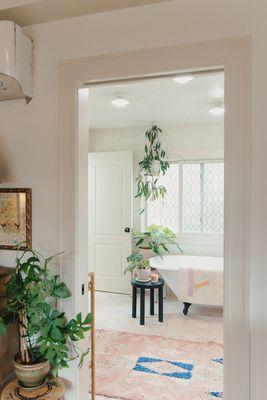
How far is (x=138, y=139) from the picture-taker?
4.88 metres

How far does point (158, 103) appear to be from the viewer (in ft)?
12.0

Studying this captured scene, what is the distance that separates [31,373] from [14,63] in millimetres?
1572

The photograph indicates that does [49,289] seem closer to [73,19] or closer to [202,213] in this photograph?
[73,19]

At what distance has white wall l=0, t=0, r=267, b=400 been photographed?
1448 millimetres

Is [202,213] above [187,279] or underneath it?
above

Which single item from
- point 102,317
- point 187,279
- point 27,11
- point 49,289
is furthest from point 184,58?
point 102,317

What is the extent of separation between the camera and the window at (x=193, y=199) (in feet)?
15.3

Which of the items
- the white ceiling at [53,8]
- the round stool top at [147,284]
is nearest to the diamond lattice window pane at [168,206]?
the round stool top at [147,284]

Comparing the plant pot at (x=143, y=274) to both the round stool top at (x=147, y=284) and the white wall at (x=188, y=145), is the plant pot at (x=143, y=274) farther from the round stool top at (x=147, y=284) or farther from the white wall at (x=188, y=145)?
the white wall at (x=188, y=145)

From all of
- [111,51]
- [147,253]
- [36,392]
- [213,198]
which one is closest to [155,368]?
[36,392]

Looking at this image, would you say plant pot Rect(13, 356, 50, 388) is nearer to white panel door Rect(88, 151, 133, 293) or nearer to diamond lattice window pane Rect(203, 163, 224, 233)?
white panel door Rect(88, 151, 133, 293)

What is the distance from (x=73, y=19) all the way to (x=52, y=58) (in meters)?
0.24

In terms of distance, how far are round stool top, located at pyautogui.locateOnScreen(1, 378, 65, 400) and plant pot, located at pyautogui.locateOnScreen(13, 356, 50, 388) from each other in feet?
0.09

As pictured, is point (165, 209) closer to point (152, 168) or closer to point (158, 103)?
point (152, 168)
